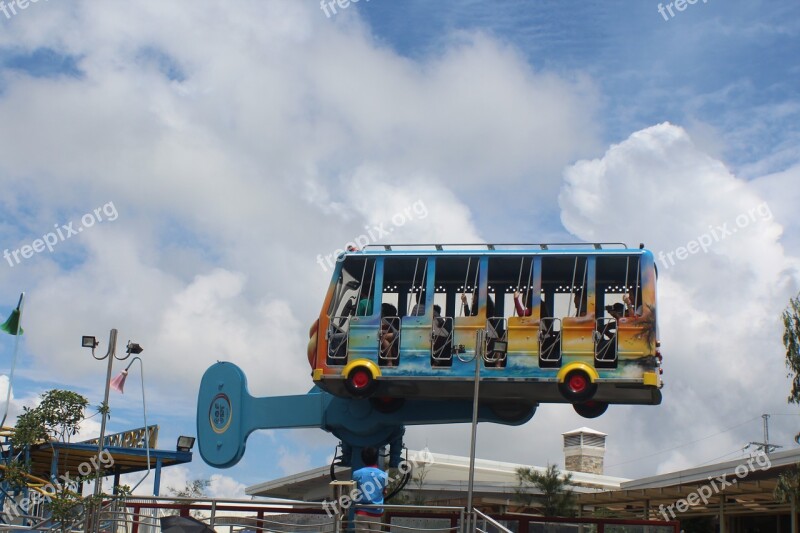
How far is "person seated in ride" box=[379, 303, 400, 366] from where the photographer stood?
1639 centimetres

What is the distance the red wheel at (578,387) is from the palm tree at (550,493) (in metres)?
17.1

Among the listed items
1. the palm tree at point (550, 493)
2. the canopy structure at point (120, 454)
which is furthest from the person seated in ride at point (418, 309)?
the palm tree at point (550, 493)

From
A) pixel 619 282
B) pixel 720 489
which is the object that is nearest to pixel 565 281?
pixel 619 282

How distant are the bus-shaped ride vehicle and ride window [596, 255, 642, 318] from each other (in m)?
0.02

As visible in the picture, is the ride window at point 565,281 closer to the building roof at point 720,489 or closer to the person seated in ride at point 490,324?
the person seated in ride at point 490,324

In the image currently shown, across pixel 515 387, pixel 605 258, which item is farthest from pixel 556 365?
pixel 605 258

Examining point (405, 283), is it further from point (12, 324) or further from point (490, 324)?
point (12, 324)

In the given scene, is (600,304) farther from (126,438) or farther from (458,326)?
(126,438)

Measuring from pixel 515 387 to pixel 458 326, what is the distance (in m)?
1.28

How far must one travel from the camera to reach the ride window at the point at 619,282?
52.7ft

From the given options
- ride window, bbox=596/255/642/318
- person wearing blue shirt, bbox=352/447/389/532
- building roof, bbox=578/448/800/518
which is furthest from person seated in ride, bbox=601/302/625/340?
building roof, bbox=578/448/800/518

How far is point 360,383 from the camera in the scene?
16219 mm

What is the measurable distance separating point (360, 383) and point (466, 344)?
174cm

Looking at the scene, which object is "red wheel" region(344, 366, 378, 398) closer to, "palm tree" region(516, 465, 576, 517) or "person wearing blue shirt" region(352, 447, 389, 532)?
"person wearing blue shirt" region(352, 447, 389, 532)
